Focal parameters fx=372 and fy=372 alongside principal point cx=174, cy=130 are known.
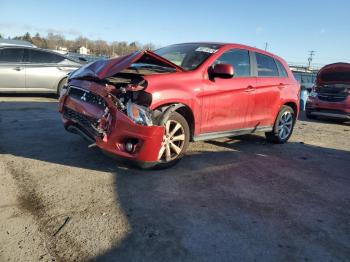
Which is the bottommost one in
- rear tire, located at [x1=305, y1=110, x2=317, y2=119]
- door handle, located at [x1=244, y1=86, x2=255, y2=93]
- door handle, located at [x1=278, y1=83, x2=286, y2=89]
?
rear tire, located at [x1=305, y1=110, x2=317, y2=119]

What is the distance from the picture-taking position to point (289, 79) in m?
7.06

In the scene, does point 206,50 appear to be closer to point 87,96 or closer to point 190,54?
point 190,54

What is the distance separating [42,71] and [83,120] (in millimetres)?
6153

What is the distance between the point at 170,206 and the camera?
361cm

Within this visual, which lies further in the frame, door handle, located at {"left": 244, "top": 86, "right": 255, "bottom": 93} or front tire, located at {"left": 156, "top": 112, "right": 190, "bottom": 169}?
door handle, located at {"left": 244, "top": 86, "right": 255, "bottom": 93}

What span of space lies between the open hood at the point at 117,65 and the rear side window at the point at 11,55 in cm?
553

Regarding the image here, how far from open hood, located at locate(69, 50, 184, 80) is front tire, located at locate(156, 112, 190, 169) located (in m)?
0.71

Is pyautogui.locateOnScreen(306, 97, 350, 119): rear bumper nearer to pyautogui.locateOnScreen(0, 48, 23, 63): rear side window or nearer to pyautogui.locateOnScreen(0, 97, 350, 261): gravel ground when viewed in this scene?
pyautogui.locateOnScreen(0, 97, 350, 261): gravel ground

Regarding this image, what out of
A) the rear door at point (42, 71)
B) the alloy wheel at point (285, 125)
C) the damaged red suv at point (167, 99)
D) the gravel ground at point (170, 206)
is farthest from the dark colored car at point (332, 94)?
the rear door at point (42, 71)

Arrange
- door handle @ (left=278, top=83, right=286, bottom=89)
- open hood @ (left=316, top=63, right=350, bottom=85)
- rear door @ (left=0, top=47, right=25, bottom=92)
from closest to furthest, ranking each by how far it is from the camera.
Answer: door handle @ (left=278, top=83, right=286, bottom=89), rear door @ (left=0, top=47, right=25, bottom=92), open hood @ (left=316, top=63, right=350, bottom=85)

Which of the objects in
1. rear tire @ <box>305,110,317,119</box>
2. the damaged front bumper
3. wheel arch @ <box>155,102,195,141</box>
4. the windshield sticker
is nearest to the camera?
the damaged front bumper

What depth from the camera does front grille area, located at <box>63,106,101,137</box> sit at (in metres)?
4.30

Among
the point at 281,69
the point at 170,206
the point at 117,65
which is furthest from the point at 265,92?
the point at 170,206

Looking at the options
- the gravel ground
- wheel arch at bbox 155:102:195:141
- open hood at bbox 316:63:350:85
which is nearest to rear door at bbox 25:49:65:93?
the gravel ground
